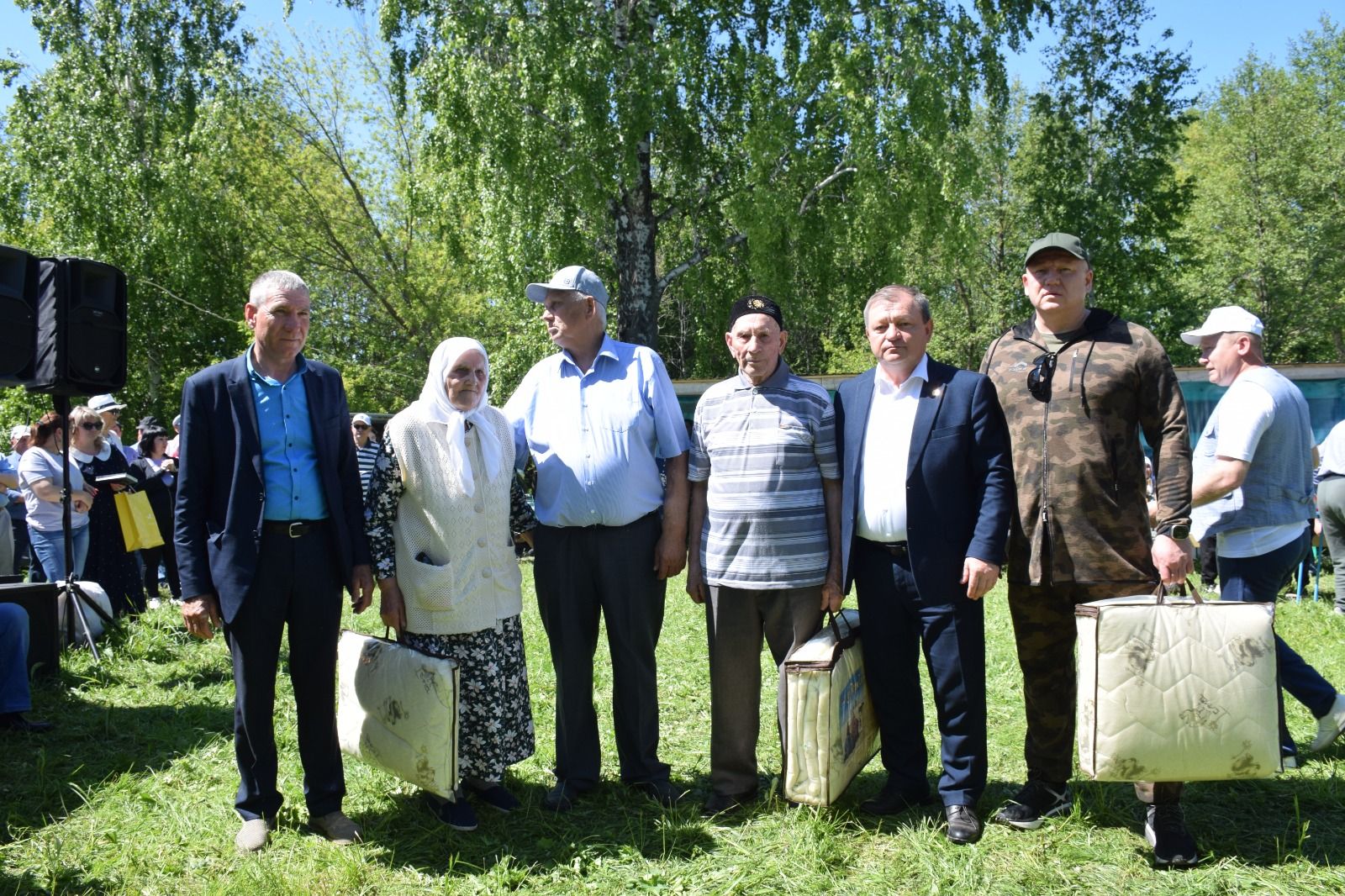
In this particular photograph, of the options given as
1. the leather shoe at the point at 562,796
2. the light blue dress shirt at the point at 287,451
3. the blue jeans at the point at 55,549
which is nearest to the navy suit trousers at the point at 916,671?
the leather shoe at the point at 562,796

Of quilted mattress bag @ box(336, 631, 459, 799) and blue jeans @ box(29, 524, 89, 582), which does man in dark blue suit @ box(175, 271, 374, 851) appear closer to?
quilted mattress bag @ box(336, 631, 459, 799)

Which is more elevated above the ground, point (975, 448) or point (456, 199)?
point (456, 199)

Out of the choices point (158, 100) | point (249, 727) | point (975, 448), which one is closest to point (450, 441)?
point (249, 727)

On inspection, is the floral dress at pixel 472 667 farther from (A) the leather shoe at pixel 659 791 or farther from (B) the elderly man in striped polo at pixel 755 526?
(B) the elderly man in striped polo at pixel 755 526

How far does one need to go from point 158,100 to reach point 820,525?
79.7 feet

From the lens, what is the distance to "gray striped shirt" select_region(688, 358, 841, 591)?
3701 mm

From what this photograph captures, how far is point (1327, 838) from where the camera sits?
133 inches

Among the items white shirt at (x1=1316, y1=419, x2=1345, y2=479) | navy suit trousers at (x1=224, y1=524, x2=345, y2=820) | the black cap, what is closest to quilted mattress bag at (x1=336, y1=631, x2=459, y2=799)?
navy suit trousers at (x1=224, y1=524, x2=345, y2=820)

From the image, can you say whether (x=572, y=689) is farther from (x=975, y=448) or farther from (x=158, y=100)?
(x=158, y=100)

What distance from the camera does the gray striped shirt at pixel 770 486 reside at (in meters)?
3.70

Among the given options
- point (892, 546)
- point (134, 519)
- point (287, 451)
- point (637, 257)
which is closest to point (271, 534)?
point (287, 451)

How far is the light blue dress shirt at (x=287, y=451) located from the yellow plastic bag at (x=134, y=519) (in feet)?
17.6

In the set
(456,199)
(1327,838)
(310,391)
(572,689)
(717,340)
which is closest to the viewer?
(1327,838)

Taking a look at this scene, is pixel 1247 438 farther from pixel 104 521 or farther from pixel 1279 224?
pixel 1279 224
